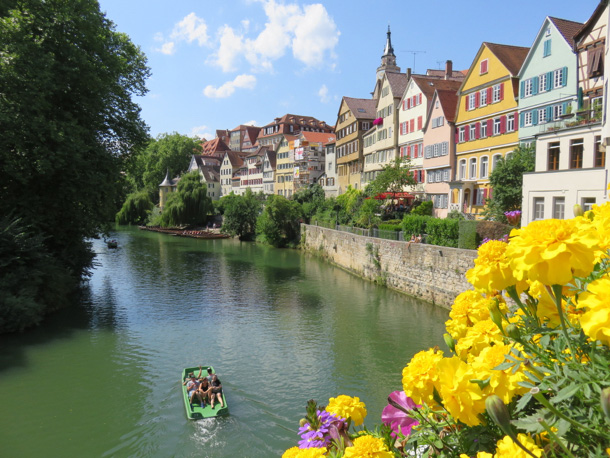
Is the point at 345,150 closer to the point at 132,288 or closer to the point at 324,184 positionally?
the point at 324,184

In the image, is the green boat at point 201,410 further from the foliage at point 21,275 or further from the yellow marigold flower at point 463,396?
the yellow marigold flower at point 463,396

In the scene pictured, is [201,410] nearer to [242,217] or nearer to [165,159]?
[242,217]

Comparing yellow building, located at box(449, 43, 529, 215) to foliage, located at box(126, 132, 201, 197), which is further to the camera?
foliage, located at box(126, 132, 201, 197)

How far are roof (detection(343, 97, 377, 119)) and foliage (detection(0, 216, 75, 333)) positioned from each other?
36.5 m

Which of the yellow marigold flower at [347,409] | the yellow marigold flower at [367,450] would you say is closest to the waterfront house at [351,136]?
the yellow marigold flower at [347,409]

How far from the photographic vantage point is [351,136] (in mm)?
49875

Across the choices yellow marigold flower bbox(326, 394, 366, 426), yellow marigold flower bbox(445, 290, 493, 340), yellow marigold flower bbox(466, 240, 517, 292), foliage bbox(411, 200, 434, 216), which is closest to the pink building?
foliage bbox(411, 200, 434, 216)

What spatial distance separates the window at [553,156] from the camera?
18409 mm

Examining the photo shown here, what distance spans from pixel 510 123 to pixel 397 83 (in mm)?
16787

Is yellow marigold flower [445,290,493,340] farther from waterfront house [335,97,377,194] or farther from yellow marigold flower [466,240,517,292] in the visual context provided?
waterfront house [335,97,377,194]

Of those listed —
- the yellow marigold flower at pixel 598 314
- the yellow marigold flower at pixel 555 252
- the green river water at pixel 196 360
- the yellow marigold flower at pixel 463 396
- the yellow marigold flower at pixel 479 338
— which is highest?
the yellow marigold flower at pixel 555 252

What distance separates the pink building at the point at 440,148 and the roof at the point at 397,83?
7.03 meters

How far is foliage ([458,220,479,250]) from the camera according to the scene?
20.2 metres

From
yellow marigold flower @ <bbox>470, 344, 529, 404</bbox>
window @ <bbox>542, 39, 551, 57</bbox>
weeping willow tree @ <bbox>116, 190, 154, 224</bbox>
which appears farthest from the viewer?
weeping willow tree @ <bbox>116, 190, 154, 224</bbox>
